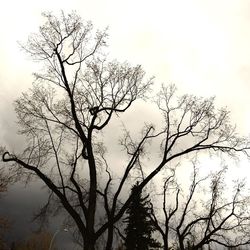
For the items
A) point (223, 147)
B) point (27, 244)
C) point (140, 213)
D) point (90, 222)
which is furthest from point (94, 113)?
point (27, 244)

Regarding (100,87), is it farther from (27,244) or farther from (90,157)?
(27,244)

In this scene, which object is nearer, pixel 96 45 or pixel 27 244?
pixel 96 45

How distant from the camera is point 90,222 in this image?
19.6 metres

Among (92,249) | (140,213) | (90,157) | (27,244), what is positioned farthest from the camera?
(27,244)

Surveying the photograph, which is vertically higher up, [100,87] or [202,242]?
[100,87]

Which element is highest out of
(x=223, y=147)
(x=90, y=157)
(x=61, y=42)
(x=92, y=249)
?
(x=61, y=42)

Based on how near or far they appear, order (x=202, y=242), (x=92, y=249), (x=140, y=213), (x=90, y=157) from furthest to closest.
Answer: (x=140, y=213)
(x=202, y=242)
(x=90, y=157)
(x=92, y=249)

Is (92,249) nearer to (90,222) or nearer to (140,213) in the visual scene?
(90,222)

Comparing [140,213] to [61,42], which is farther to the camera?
[140,213]

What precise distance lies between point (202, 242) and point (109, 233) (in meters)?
6.97

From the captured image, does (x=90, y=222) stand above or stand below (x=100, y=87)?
below

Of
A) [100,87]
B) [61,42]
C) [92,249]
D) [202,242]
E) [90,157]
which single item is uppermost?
[61,42]

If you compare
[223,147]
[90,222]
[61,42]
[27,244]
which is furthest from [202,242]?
[27,244]

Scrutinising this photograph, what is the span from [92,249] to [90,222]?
119 centimetres
